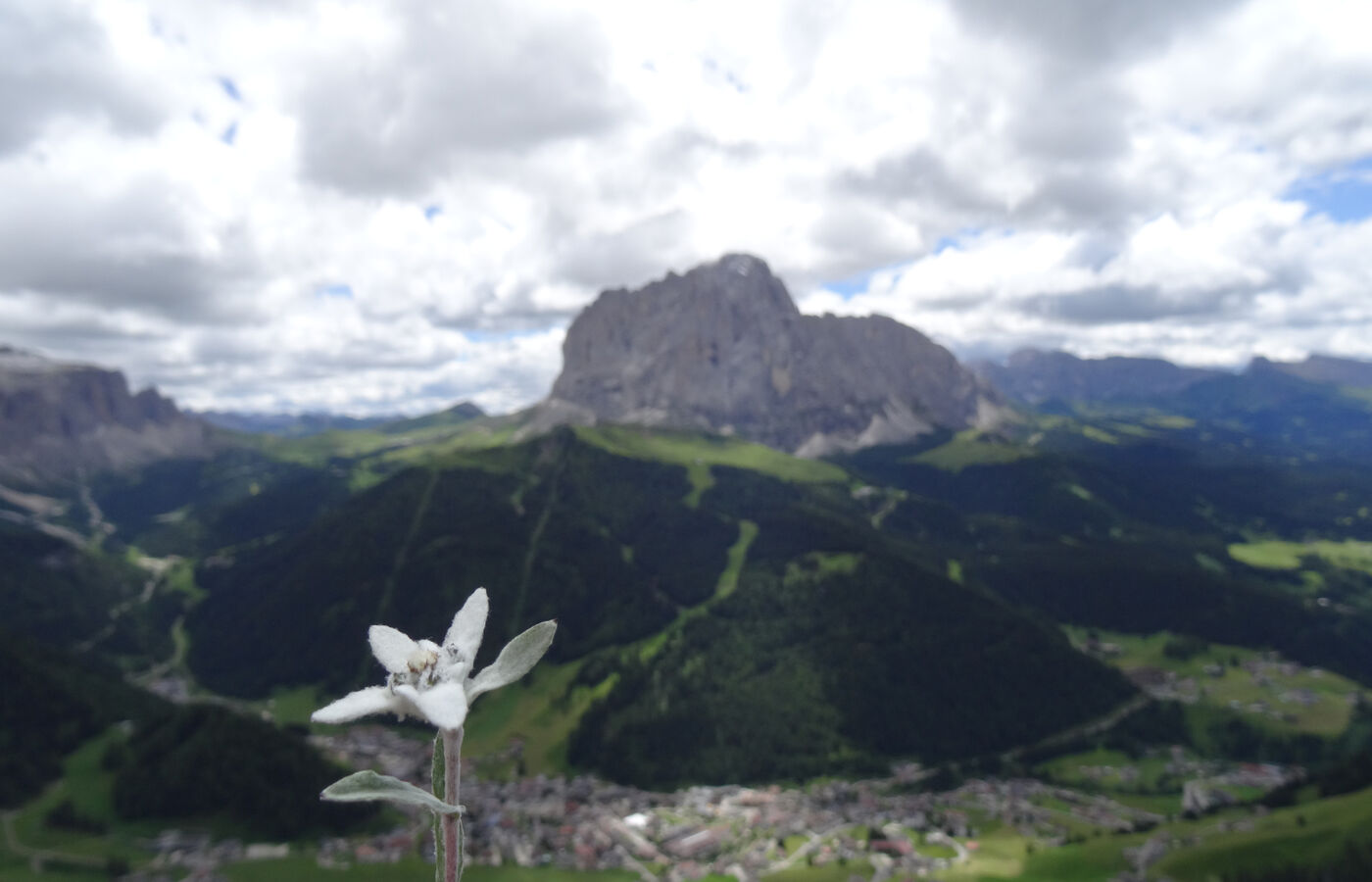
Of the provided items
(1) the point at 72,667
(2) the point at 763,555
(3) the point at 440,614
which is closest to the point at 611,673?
(3) the point at 440,614

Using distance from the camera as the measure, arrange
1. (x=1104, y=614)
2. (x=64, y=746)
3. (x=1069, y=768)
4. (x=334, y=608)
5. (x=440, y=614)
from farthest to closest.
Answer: (x=1104, y=614), (x=334, y=608), (x=440, y=614), (x=1069, y=768), (x=64, y=746)

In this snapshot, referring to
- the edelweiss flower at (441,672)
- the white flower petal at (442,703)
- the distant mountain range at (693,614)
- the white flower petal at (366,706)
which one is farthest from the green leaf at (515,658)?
the distant mountain range at (693,614)

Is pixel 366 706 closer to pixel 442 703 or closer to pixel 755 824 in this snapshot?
pixel 442 703

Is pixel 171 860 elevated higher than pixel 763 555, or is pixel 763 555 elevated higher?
pixel 763 555

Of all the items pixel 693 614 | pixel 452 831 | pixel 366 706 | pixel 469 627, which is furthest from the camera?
pixel 693 614

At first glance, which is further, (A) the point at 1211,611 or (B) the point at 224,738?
(A) the point at 1211,611

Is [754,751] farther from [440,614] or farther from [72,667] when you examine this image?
[72,667]

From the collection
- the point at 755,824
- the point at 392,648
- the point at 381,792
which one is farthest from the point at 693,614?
the point at 381,792

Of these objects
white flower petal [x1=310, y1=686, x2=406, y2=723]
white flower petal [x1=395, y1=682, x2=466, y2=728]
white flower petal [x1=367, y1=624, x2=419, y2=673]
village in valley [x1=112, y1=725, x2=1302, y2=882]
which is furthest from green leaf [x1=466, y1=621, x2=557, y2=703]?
village in valley [x1=112, y1=725, x2=1302, y2=882]
